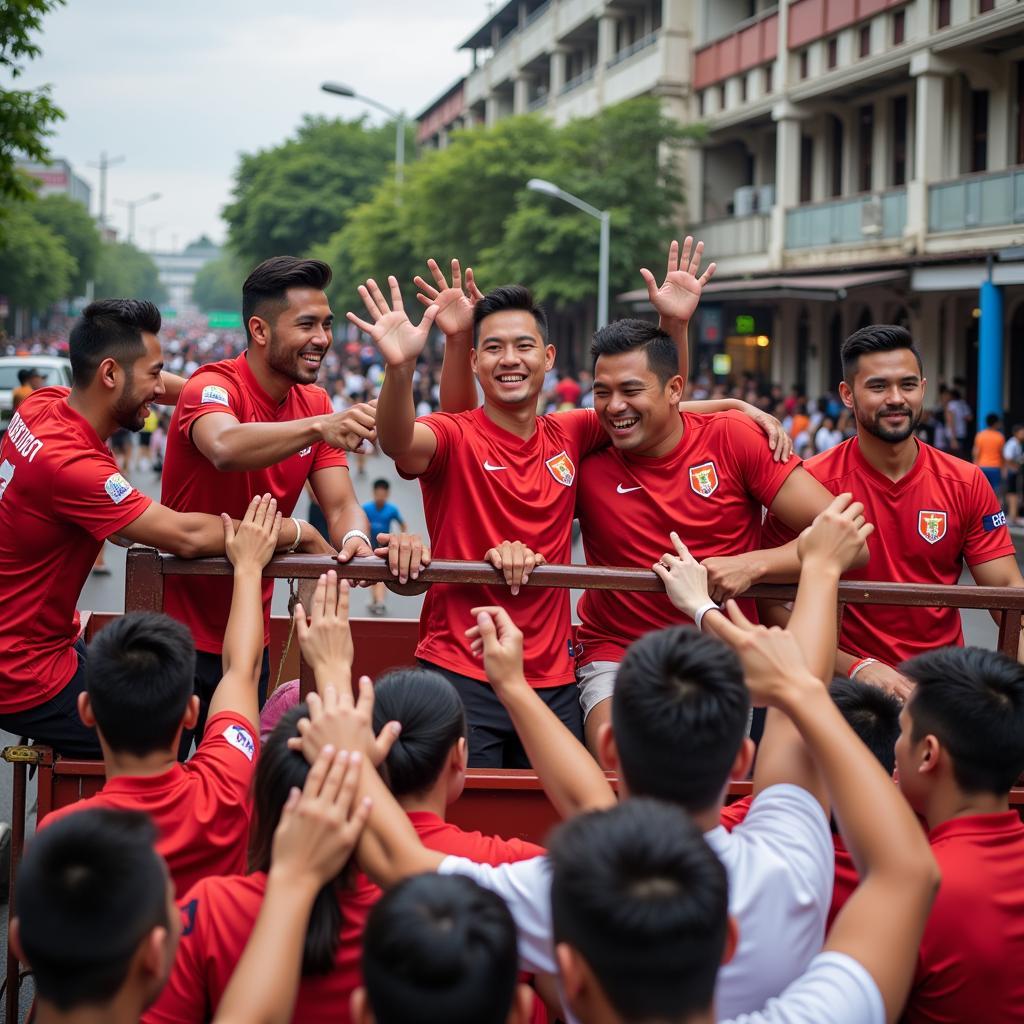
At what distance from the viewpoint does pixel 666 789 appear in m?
2.46

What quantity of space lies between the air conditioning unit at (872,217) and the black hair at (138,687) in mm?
25392

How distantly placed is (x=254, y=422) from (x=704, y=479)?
1.66m

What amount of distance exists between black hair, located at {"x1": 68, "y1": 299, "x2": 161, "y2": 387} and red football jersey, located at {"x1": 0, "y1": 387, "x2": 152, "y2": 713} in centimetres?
16

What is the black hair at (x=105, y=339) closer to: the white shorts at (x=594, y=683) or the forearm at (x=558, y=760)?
the white shorts at (x=594, y=683)

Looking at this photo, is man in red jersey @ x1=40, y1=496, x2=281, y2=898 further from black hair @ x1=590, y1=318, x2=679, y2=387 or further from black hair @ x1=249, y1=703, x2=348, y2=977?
A: black hair @ x1=590, y1=318, x2=679, y2=387

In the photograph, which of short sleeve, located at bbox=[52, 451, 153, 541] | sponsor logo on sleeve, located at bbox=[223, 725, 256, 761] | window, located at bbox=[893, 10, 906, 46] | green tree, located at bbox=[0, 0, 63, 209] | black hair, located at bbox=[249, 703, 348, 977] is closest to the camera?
black hair, located at bbox=[249, 703, 348, 977]

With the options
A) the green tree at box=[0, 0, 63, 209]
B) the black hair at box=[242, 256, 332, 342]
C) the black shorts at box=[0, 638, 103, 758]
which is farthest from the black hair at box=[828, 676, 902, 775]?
the green tree at box=[0, 0, 63, 209]

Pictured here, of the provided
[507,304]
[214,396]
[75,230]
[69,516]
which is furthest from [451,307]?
[75,230]

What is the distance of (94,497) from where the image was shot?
418 cm

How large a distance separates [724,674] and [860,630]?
250cm

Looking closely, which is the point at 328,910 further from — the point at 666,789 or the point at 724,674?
the point at 724,674

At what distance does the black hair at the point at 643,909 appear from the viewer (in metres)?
1.99

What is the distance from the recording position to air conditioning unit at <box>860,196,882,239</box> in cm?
2641

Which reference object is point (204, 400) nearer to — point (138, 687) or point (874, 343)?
point (138, 687)
